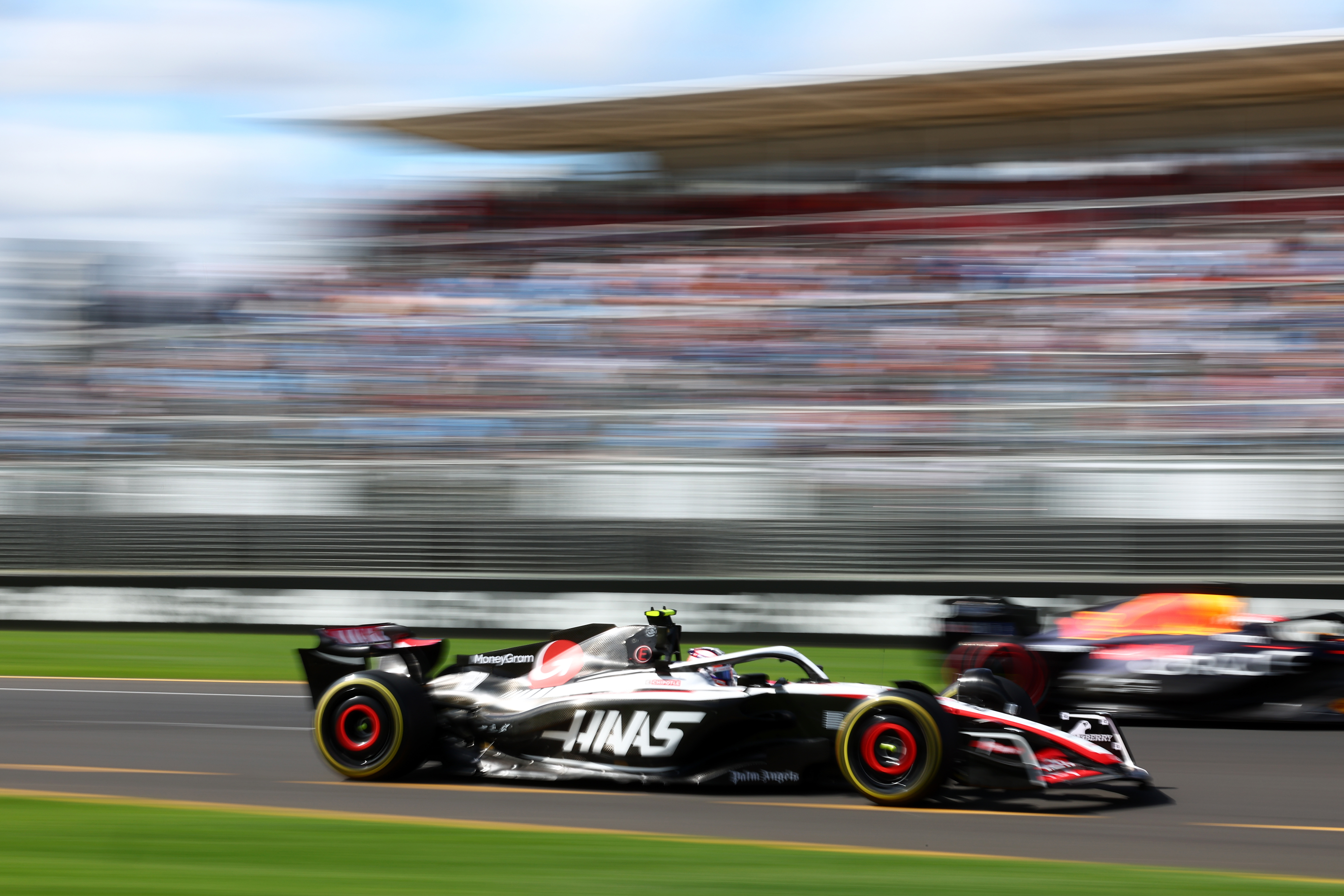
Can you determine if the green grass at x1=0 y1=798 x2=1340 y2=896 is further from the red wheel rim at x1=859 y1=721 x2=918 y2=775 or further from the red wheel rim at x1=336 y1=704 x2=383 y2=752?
the red wheel rim at x1=336 y1=704 x2=383 y2=752

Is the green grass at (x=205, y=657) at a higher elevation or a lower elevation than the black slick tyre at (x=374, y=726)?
higher

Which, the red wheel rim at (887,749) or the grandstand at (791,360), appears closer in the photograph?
the red wheel rim at (887,749)

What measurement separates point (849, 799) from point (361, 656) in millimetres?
2145

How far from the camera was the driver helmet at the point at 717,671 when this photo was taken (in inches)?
238

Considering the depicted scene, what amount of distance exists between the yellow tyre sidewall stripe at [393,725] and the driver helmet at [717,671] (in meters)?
1.17

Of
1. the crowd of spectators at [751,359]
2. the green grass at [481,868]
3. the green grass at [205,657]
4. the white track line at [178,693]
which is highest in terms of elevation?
the crowd of spectators at [751,359]

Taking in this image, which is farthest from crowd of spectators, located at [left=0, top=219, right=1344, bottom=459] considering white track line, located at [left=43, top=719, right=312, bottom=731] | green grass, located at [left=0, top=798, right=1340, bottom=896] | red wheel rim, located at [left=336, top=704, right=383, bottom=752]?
green grass, located at [left=0, top=798, right=1340, bottom=896]

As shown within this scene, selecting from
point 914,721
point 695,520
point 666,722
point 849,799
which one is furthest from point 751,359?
point 914,721

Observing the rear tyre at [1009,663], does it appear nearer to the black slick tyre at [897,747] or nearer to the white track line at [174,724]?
the black slick tyre at [897,747]

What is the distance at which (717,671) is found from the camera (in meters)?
6.09

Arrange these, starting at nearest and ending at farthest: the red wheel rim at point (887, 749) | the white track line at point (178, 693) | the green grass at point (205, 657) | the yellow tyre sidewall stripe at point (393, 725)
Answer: the red wheel rim at point (887, 749) < the yellow tyre sidewall stripe at point (393, 725) < the white track line at point (178, 693) < the green grass at point (205, 657)

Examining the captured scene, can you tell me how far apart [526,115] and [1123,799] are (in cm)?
1228

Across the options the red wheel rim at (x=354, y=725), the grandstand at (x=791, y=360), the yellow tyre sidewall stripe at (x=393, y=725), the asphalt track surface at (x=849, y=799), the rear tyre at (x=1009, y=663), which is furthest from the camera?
the grandstand at (x=791, y=360)

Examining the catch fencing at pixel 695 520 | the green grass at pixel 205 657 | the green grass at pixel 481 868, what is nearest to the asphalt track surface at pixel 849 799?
the green grass at pixel 481 868
